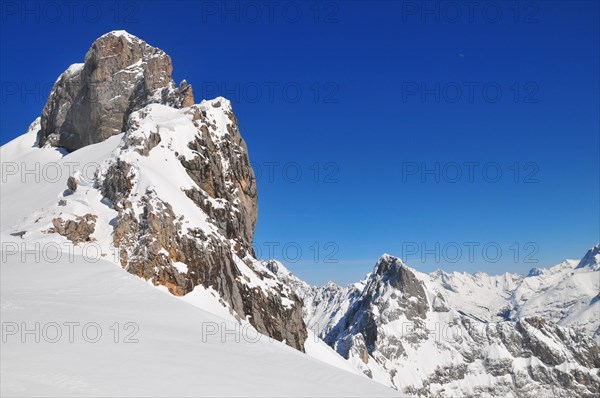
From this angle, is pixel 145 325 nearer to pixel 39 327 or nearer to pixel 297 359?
pixel 39 327

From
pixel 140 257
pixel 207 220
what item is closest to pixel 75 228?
pixel 140 257

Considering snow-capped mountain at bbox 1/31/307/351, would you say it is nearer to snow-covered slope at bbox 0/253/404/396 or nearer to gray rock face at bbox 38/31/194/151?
gray rock face at bbox 38/31/194/151

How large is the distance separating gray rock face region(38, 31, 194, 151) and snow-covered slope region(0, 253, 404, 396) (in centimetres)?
6392

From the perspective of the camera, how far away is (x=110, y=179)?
1668 inches

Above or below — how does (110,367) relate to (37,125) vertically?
below

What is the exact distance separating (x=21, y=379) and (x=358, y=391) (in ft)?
28.5

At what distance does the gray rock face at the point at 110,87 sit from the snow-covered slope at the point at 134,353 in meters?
63.9

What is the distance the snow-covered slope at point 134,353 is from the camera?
12188 mm

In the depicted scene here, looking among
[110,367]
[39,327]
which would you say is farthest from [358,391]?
[39,327]

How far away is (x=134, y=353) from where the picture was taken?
14.2 m

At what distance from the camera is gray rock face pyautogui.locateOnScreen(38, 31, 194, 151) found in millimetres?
82188

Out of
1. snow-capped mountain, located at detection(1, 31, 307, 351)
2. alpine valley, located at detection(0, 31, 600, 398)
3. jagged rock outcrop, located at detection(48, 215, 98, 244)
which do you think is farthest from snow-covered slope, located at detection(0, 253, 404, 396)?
snow-capped mountain, located at detection(1, 31, 307, 351)

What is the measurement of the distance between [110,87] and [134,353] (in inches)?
3069

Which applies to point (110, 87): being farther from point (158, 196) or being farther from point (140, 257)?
point (140, 257)
